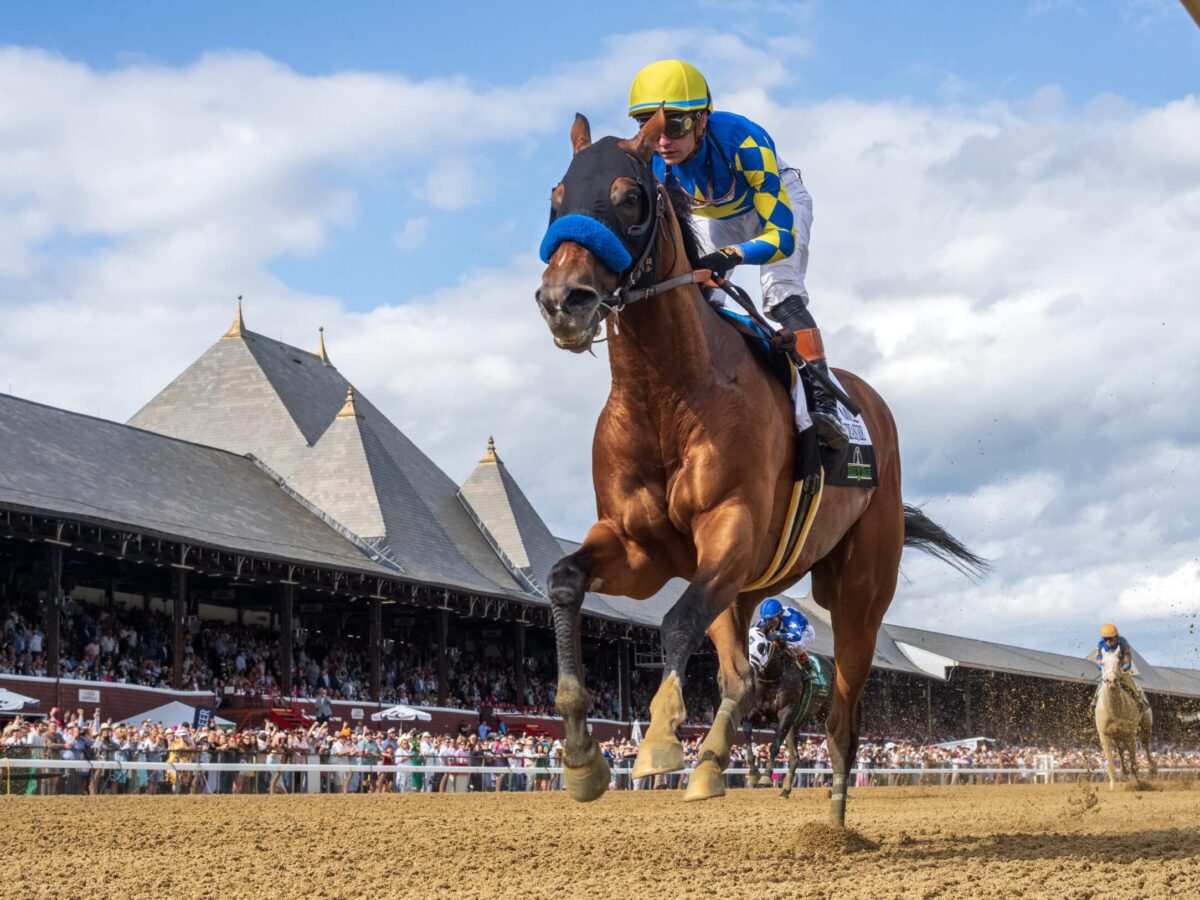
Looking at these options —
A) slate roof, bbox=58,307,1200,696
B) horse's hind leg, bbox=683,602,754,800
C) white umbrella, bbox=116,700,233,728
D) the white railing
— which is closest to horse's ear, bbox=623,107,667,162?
horse's hind leg, bbox=683,602,754,800

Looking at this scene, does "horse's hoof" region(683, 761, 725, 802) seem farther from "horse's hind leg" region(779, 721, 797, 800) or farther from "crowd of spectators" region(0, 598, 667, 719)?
"crowd of spectators" region(0, 598, 667, 719)

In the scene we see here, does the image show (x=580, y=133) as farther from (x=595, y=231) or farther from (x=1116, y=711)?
(x=1116, y=711)

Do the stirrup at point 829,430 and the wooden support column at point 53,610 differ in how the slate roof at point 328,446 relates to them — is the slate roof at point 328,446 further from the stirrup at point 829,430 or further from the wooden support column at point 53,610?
the stirrup at point 829,430

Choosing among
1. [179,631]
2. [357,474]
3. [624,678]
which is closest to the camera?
[179,631]

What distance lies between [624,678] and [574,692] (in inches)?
1329

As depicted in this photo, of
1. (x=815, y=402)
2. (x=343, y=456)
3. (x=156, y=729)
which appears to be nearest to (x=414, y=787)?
(x=156, y=729)

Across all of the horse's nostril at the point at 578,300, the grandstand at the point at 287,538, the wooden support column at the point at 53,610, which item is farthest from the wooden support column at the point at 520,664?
the horse's nostril at the point at 578,300

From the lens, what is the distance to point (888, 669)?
48.1 meters

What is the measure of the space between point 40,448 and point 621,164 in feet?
74.2

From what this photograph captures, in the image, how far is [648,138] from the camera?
582cm

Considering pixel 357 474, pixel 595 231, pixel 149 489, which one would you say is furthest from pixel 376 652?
pixel 595 231

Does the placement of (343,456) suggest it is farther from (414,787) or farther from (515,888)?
(515,888)

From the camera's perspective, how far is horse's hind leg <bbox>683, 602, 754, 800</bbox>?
5.37 meters

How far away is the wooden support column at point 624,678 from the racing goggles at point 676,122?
3272 cm
